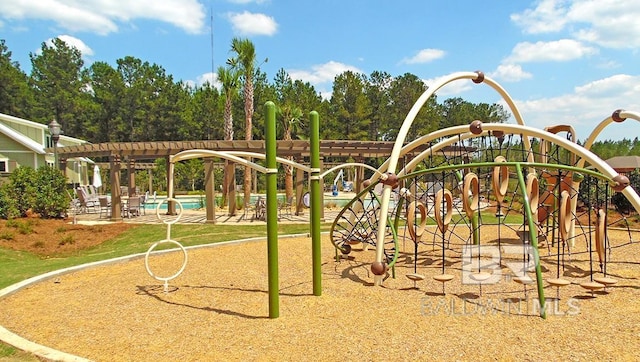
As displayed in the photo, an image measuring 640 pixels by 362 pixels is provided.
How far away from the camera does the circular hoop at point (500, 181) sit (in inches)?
297

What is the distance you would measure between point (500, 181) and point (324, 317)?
5.00 meters

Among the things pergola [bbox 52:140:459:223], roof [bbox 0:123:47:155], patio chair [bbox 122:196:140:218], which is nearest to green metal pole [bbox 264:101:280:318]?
pergola [bbox 52:140:459:223]

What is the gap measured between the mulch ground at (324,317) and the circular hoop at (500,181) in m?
1.40

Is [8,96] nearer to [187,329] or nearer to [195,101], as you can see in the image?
[195,101]

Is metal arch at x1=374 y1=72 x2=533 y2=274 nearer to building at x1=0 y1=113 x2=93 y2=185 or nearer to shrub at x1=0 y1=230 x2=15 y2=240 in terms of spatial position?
shrub at x1=0 y1=230 x2=15 y2=240

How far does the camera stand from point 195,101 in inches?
1933

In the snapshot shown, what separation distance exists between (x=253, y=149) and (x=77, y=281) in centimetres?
1016

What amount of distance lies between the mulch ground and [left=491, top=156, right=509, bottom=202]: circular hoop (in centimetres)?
140

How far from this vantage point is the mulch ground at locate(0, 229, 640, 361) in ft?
13.5

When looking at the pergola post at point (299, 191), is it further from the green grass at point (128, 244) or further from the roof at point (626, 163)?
the roof at point (626, 163)

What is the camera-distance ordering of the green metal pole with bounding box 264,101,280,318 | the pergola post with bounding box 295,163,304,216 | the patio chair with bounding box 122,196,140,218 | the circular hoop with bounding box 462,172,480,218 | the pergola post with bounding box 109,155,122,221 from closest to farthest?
the green metal pole with bounding box 264,101,280,318, the circular hoop with bounding box 462,172,480,218, the pergola post with bounding box 109,155,122,221, the patio chair with bounding box 122,196,140,218, the pergola post with bounding box 295,163,304,216

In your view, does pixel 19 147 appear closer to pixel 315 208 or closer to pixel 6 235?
pixel 6 235

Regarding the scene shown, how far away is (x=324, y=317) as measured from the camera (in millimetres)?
5070

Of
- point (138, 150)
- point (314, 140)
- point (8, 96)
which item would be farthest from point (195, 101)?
point (314, 140)
